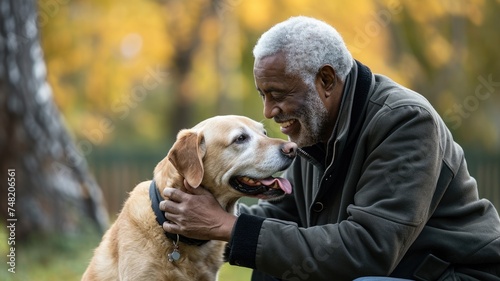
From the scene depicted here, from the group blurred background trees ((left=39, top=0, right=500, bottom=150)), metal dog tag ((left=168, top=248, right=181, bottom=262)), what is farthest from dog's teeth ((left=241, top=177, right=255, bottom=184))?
blurred background trees ((left=39, top=0, right=500, bottom=150))

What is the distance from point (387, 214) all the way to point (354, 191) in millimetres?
364

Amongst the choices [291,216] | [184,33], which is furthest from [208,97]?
[291,216]

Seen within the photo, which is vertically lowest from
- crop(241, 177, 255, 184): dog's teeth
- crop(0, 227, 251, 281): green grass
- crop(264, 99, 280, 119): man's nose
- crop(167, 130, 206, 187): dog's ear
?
crop(0, 227, 251, 281): green grass

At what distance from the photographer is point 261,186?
369 centimetres

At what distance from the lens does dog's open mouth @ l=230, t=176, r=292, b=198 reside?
3676 mm

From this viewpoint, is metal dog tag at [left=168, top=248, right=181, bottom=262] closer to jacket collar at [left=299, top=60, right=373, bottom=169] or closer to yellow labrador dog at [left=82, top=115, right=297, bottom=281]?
yellow labrador dog at [left=82, top=115, right=297, bottom=281]

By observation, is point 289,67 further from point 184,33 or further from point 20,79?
point 184,33

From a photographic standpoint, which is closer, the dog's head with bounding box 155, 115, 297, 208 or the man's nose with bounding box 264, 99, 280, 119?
the man's nose with bounding box 264, 99, 280, 119

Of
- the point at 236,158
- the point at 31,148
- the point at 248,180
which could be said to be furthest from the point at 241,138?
the point at 31,148

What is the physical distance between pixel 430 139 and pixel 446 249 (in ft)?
1.78

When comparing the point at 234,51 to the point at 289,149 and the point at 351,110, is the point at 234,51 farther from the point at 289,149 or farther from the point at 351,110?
the point at 351,110

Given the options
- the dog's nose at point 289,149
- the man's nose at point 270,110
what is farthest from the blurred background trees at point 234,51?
the man's nose at point 270,110

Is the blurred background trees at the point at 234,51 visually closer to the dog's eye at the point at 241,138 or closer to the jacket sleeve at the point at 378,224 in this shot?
the dog's eye at the point at 241,138

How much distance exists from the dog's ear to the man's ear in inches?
27.6
